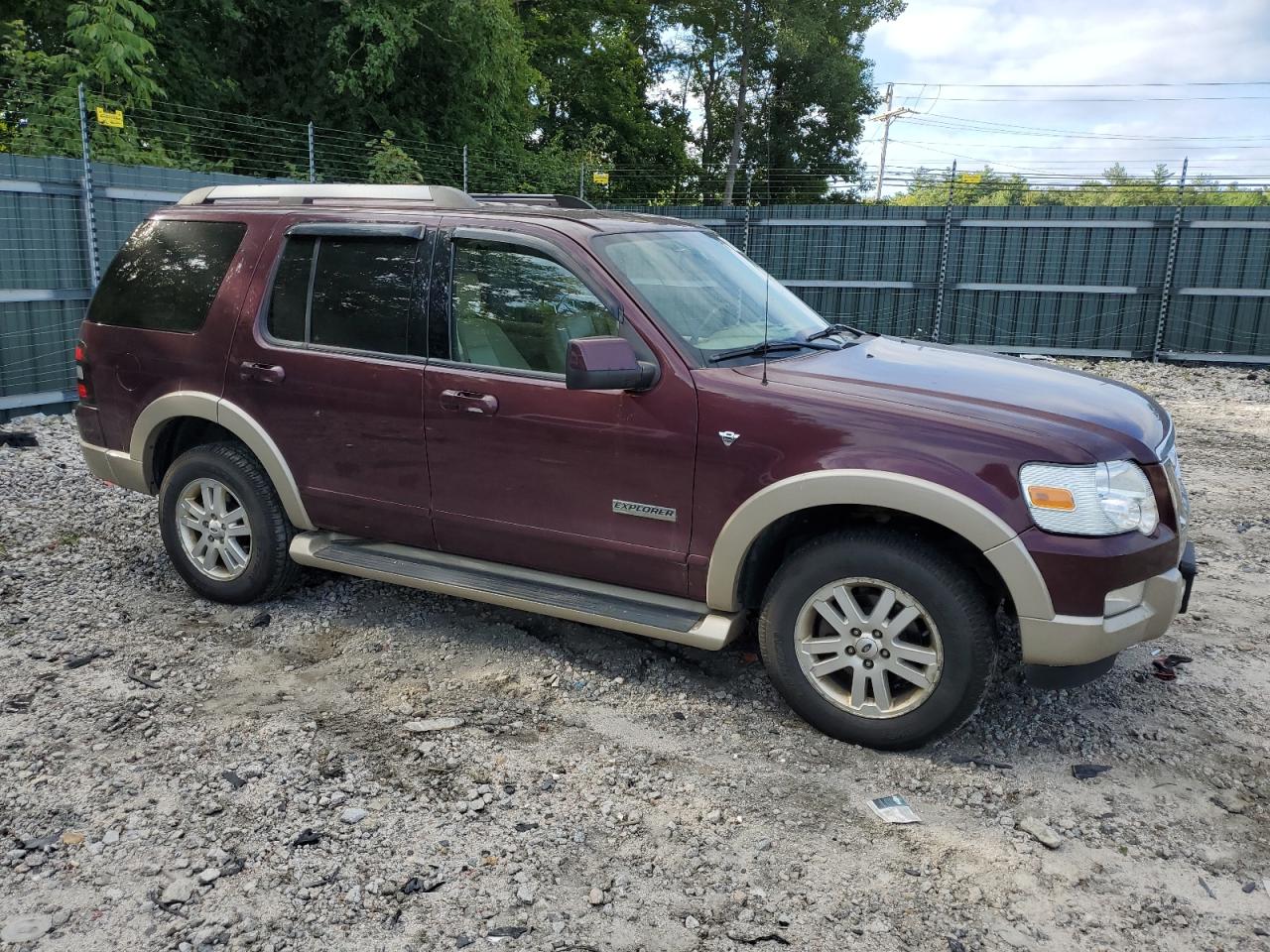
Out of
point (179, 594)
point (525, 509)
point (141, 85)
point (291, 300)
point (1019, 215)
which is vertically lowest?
point (179, 594)

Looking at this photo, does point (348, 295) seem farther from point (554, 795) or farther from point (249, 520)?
point (554, 795)

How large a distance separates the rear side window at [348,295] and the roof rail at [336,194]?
0.98 feet

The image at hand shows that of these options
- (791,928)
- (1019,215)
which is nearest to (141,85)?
(1019,215)

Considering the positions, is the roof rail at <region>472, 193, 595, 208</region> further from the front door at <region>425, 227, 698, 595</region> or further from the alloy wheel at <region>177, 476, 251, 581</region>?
the alloy wheel at <region>177, 476, 251, 581</region>

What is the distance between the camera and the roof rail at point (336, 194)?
4.64 meters

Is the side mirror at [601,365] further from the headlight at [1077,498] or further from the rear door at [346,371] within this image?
the headlight at [1077,498]

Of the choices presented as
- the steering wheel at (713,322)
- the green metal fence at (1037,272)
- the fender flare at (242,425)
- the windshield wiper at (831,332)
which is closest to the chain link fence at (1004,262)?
the green metal fence at (1037,272)

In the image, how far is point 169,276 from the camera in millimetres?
5004

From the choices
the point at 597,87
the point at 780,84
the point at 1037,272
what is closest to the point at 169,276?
the point at 1037,272

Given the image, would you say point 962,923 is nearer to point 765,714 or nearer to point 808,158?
point 765,714

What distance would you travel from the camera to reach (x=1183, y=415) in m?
11.2

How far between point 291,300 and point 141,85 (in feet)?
39.2

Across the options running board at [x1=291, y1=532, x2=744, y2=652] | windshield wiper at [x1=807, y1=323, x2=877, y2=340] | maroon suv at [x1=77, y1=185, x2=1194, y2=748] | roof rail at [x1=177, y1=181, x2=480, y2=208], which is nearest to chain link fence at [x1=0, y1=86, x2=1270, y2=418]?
roof rail at [x1=177, y1=181, x2=480, y2=208]

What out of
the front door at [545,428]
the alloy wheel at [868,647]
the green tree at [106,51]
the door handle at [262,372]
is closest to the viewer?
the alloy wheel at [868,647]
